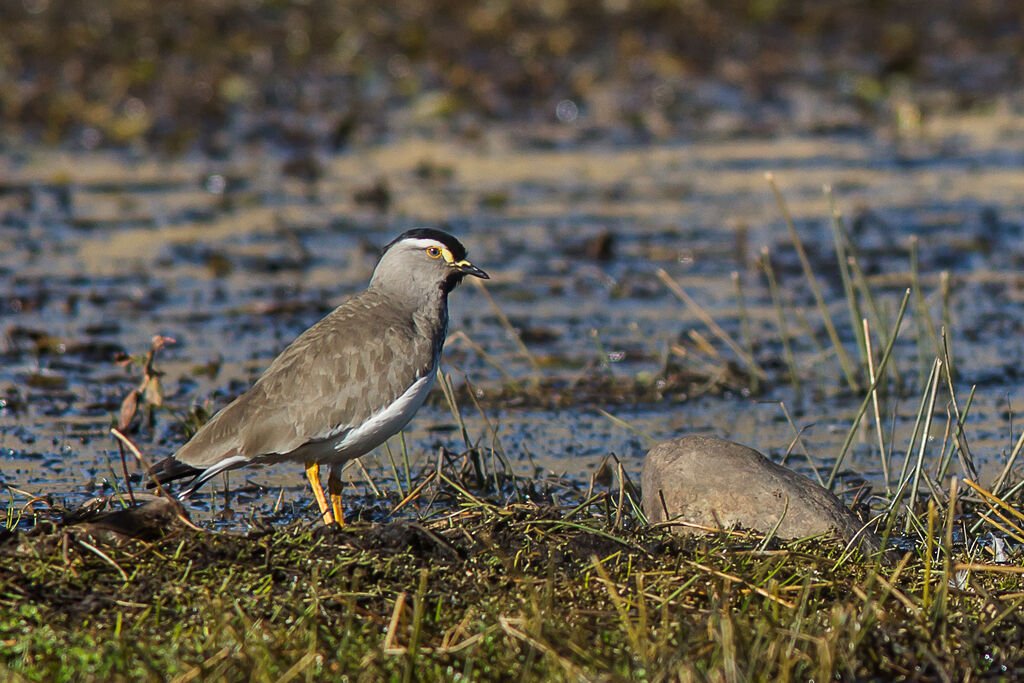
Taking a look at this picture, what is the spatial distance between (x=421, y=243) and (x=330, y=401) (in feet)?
2.65

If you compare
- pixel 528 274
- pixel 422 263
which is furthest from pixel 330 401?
pixel 528 274

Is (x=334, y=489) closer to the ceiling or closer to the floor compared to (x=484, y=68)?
closer to the floor

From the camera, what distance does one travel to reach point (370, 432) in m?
5.06

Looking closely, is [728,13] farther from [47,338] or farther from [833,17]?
[47,338]

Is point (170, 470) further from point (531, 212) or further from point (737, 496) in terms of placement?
point (531, 212)

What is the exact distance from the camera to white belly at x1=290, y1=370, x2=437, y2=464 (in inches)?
199

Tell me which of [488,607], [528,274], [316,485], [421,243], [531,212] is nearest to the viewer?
[488,607]

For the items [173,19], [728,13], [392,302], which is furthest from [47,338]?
[728,13]

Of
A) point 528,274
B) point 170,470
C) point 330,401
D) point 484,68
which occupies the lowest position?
point 528,274

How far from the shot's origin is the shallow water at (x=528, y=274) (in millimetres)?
6719

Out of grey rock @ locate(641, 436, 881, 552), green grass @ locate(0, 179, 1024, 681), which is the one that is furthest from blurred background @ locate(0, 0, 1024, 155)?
green grass @ locate(0, 179, 1024, 681)

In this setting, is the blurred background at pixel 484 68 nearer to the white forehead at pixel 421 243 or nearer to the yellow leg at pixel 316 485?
the white forehead at pixel 421 243

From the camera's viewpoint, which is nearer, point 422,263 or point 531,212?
point 422,263

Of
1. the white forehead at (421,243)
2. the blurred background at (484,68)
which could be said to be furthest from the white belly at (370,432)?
the blurred background at (484,68)
